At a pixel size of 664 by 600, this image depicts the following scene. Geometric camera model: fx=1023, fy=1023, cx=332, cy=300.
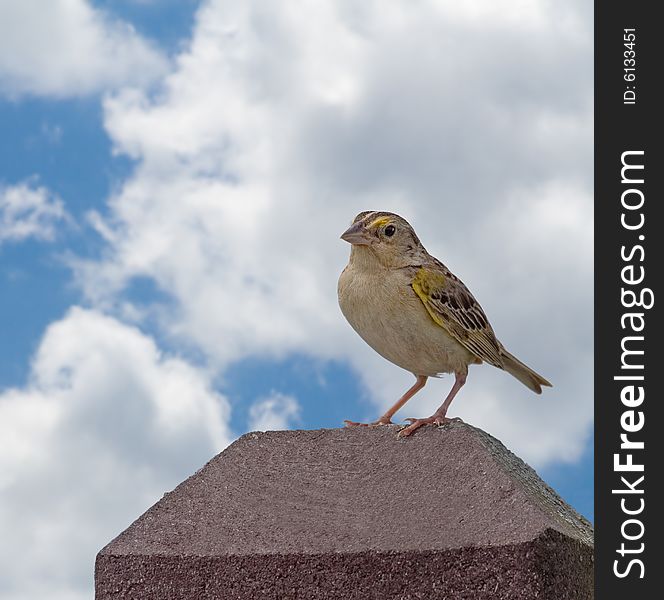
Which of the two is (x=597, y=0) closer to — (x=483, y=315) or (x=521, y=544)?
(x=483, y=315)

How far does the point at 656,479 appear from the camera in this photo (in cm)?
597

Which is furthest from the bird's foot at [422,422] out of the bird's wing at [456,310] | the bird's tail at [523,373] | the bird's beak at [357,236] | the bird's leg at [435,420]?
the bird's beak at [357,236]

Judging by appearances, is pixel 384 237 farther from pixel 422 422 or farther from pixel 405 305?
pixel 422 422

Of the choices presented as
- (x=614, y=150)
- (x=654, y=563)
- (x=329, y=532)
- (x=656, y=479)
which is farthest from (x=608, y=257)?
(x=329, y=532)

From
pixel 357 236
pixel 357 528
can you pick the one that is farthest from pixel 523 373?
pixel 357 528

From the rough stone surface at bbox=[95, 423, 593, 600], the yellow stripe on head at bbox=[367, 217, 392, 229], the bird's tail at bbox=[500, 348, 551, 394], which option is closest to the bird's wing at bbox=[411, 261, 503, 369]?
the bird's tail at bbox=[500, 348, 551, 394]

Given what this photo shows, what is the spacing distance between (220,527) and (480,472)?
164cm

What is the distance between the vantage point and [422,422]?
673 cm

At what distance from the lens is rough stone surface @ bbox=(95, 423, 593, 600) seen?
570 cm

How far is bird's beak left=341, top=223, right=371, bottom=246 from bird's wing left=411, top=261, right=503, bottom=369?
43cm

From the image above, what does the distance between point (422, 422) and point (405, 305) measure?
79 centimetres

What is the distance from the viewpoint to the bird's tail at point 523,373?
7616mm

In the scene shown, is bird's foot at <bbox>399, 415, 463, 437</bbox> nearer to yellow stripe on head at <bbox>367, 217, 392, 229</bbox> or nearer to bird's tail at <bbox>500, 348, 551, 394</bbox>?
bird's tail at <bbox>500, 348, 551, 394</bbox>

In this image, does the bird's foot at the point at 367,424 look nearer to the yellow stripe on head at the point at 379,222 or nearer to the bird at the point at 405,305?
the bird at the point at 405,305
